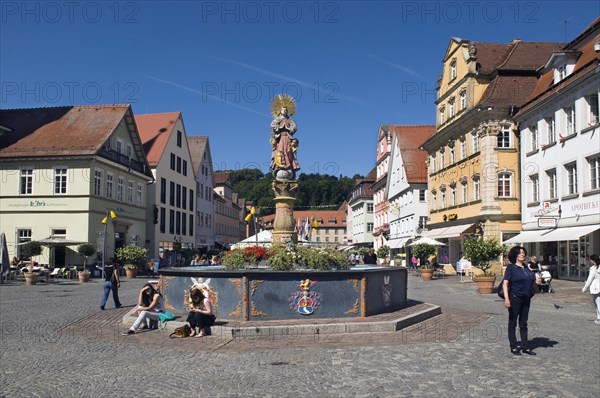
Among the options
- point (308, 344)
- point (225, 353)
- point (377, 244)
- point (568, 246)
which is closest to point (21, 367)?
point (225, 353)

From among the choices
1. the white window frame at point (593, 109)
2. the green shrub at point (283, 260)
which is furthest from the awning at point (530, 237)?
the green shrub at point (283, 260)

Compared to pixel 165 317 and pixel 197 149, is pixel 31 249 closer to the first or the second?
pixel 165 317

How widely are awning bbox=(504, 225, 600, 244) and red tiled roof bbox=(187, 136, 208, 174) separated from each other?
1557 inches

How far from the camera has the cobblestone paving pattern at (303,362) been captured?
763 cm

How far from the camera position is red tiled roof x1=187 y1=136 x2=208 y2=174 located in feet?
→ 220

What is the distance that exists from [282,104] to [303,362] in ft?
41.1

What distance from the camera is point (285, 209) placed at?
19.8m

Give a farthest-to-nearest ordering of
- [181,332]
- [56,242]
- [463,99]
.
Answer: [463,99] → [56,242] → [181,332]

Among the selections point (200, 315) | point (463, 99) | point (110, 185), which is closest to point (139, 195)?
point (110, 185)

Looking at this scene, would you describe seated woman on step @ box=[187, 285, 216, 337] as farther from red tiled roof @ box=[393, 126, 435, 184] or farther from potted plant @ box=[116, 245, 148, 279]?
red tiled roof @ box=[393, 126, 435, 184]

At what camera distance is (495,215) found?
37844mm

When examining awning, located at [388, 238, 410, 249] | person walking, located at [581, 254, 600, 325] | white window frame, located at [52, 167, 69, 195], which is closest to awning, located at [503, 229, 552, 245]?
person walking, located at [581, 254, 600, 325]

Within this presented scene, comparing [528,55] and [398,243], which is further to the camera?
[398,243]

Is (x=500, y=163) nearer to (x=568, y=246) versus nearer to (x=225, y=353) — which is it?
(x=568, y=246)
